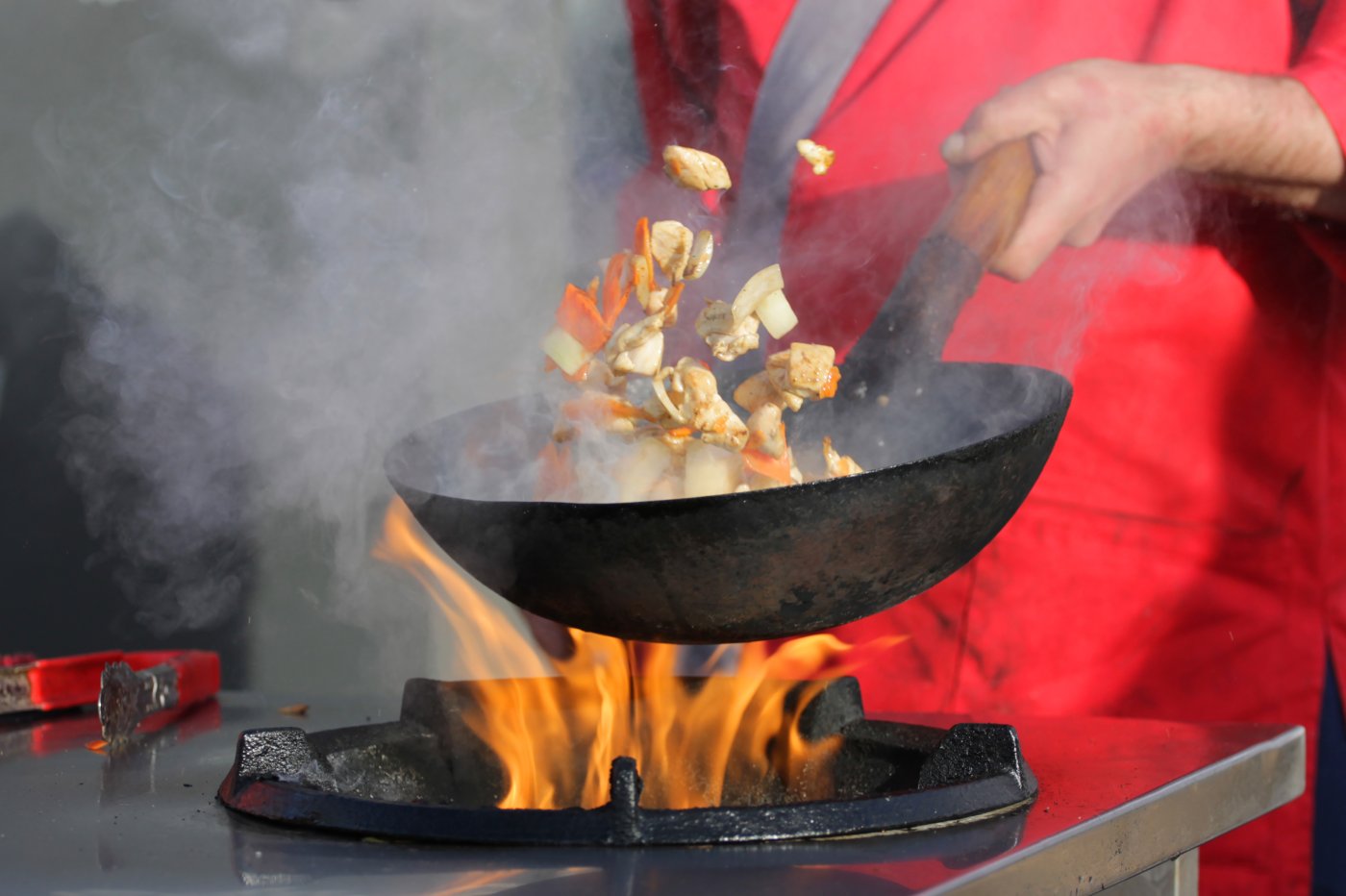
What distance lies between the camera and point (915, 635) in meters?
1.97

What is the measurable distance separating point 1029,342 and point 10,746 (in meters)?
1.45

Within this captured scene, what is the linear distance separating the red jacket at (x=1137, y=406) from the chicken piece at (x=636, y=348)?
805 mm

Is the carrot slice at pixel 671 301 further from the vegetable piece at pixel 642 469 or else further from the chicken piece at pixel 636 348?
the vegetable piece at pixel 642 469

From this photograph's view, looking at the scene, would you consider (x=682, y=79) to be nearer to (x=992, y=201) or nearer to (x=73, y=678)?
(x=992, y=201)

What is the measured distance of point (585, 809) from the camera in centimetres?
84

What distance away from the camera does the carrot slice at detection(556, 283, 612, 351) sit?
1213 mm

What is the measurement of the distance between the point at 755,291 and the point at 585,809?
1.86 ft

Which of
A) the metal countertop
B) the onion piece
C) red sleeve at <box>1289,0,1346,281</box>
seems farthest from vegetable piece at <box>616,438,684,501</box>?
red sleeve at <box>1289,0,1346,281</box>

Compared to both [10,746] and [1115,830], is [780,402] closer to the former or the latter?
[1115,830]

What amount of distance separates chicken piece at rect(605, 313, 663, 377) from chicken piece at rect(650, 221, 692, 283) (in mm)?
102

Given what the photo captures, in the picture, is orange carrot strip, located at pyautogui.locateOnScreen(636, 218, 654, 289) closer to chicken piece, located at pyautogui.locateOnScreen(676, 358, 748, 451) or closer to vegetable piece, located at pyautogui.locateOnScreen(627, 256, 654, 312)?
vegetable piece, located at pyautogui.locateOnScreen(627, 256, 654, 312)

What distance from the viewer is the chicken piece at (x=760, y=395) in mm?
1222

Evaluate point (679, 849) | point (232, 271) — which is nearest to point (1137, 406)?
point (679, 849)

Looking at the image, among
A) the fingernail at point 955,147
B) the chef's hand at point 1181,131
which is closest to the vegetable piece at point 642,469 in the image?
the fingernail at point 955,147
